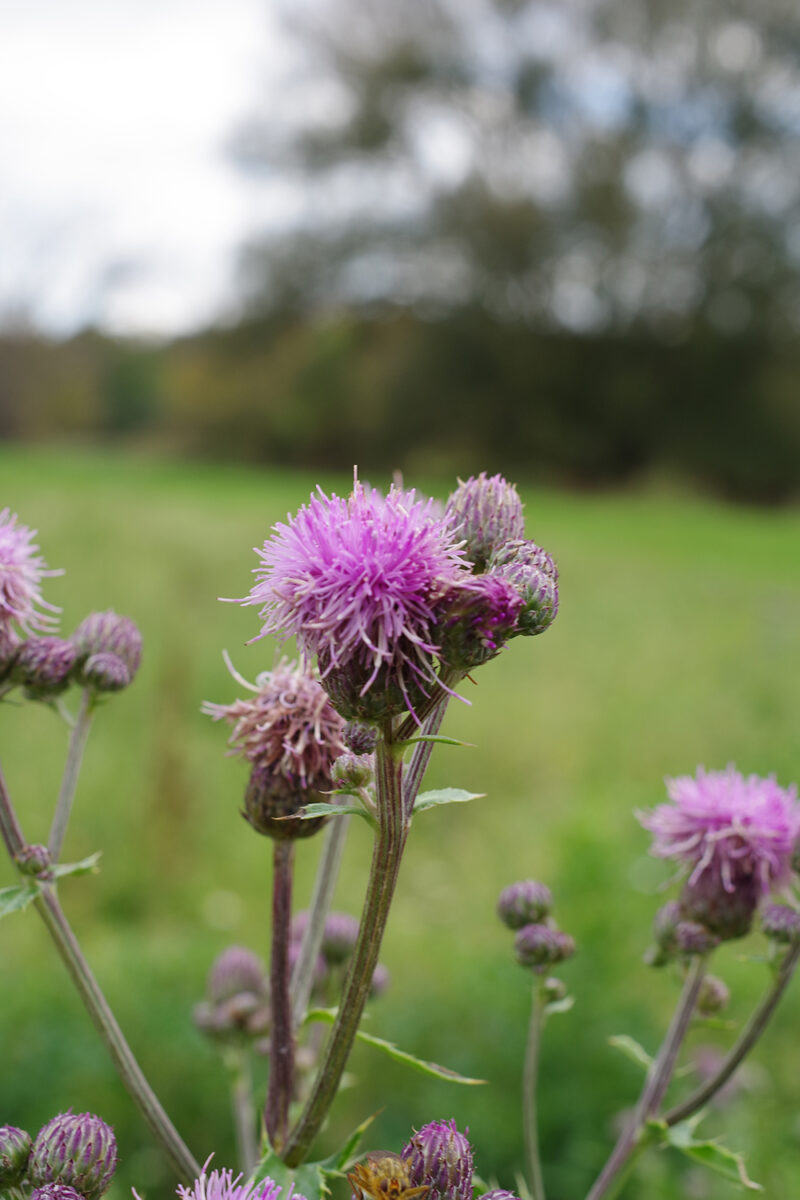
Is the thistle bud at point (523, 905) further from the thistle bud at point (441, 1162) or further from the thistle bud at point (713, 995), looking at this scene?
the thistle bud at point (441, 1162)

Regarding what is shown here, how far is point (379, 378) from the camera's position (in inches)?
757

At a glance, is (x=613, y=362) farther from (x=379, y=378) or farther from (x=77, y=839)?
(x=77, y=839)

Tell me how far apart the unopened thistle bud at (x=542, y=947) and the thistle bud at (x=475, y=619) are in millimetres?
548

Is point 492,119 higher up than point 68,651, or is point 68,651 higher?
point 492,119

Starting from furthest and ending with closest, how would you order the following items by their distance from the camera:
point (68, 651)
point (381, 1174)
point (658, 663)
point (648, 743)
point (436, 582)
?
point (658, 663) < point (648, 743) < point (68, 651) < point (436, 582) < point (381, 1174)

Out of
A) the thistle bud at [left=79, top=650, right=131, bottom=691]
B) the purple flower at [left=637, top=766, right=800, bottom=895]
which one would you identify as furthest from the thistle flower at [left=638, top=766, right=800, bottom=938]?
the thistle bud at [left=79, top=650, right=131, bottom=691]

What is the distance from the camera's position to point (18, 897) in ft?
2.92

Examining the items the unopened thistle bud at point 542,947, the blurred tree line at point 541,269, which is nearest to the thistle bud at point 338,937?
the unopened thistle bud at point 542,947

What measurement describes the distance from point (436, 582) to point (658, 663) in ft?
20.2

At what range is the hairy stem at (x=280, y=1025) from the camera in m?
0.91

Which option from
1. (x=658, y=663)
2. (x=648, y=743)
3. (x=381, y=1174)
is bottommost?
(x=381, y=1174)

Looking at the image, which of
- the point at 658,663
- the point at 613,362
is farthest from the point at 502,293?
the point at 658,663

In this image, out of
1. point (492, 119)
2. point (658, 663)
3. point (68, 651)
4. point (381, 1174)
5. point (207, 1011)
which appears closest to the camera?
point (381, 1174)

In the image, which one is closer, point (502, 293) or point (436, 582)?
point (436, 582)
